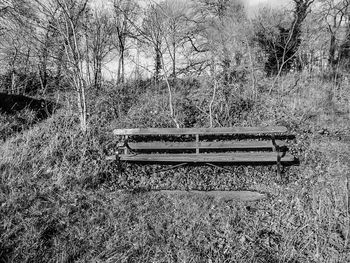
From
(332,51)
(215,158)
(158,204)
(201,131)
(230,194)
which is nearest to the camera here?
(158,204)

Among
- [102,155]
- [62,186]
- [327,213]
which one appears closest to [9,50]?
[102,155]

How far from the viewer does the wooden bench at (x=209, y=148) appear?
4.07m

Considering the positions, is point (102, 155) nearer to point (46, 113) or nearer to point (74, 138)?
point (74, 138)

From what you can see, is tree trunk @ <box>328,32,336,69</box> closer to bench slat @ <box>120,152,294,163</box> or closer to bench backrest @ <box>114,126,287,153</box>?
bench backrest @ <box>114,126,287,153</box>

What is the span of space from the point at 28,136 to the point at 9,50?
19.7 ft

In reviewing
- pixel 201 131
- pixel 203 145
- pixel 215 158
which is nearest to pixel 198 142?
pixel 203 145

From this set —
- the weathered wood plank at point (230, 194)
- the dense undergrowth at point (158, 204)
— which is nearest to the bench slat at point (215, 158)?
the dense undergrowth at point (158, 204)

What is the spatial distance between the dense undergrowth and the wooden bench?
31 cm

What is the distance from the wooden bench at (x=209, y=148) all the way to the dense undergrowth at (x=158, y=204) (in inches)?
12.2

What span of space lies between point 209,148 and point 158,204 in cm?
179

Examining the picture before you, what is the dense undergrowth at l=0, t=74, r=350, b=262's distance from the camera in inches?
90.6

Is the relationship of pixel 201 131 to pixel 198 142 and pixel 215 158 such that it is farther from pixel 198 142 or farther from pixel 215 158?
pixel 215 158

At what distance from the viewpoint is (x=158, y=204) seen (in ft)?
10.5

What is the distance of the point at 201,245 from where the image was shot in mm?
2410
